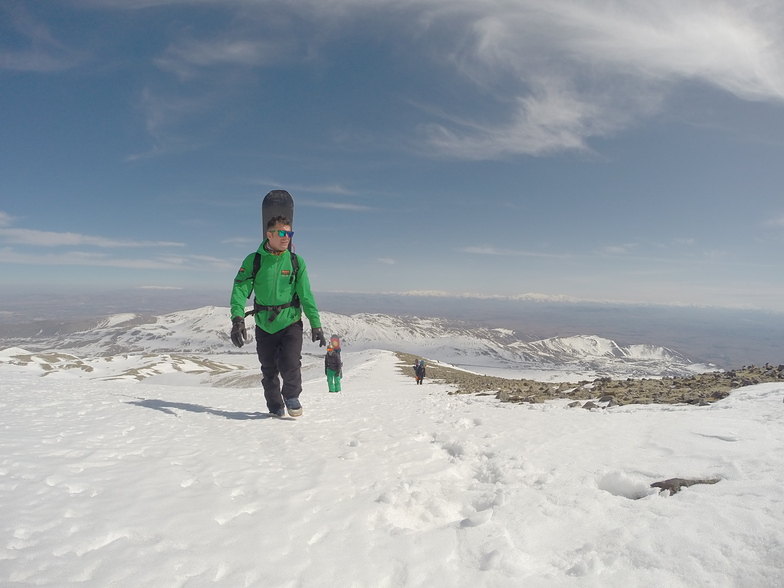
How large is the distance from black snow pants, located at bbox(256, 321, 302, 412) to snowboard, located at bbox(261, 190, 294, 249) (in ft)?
7.31

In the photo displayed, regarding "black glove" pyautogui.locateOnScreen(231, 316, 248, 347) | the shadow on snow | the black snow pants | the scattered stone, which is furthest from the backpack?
the scattered stone

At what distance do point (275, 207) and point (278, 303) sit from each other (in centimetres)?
213

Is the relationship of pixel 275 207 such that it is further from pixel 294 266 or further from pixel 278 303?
pixel 278 303

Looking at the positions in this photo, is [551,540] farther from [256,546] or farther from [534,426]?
[534,426]

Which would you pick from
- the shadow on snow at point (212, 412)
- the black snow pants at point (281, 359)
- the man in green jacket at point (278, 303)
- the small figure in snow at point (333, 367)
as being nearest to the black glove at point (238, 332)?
the man in green jacket at point (278, 303)

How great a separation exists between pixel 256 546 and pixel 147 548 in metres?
0.76

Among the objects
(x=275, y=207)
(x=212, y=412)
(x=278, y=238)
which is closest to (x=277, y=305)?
(x=278, y=238)

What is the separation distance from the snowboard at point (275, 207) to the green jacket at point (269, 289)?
59 cm

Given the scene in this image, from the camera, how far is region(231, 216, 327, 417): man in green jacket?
24.5ft

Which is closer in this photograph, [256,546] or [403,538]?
[256,546]

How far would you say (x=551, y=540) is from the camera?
2.92 m

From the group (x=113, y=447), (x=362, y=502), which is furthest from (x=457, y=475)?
(x=113, y=447)

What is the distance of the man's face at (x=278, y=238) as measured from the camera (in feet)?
24.3

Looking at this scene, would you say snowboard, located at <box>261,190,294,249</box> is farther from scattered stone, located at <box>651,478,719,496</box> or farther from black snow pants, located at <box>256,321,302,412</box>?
scattered stone, located at <box>651,478,719,496</box>
